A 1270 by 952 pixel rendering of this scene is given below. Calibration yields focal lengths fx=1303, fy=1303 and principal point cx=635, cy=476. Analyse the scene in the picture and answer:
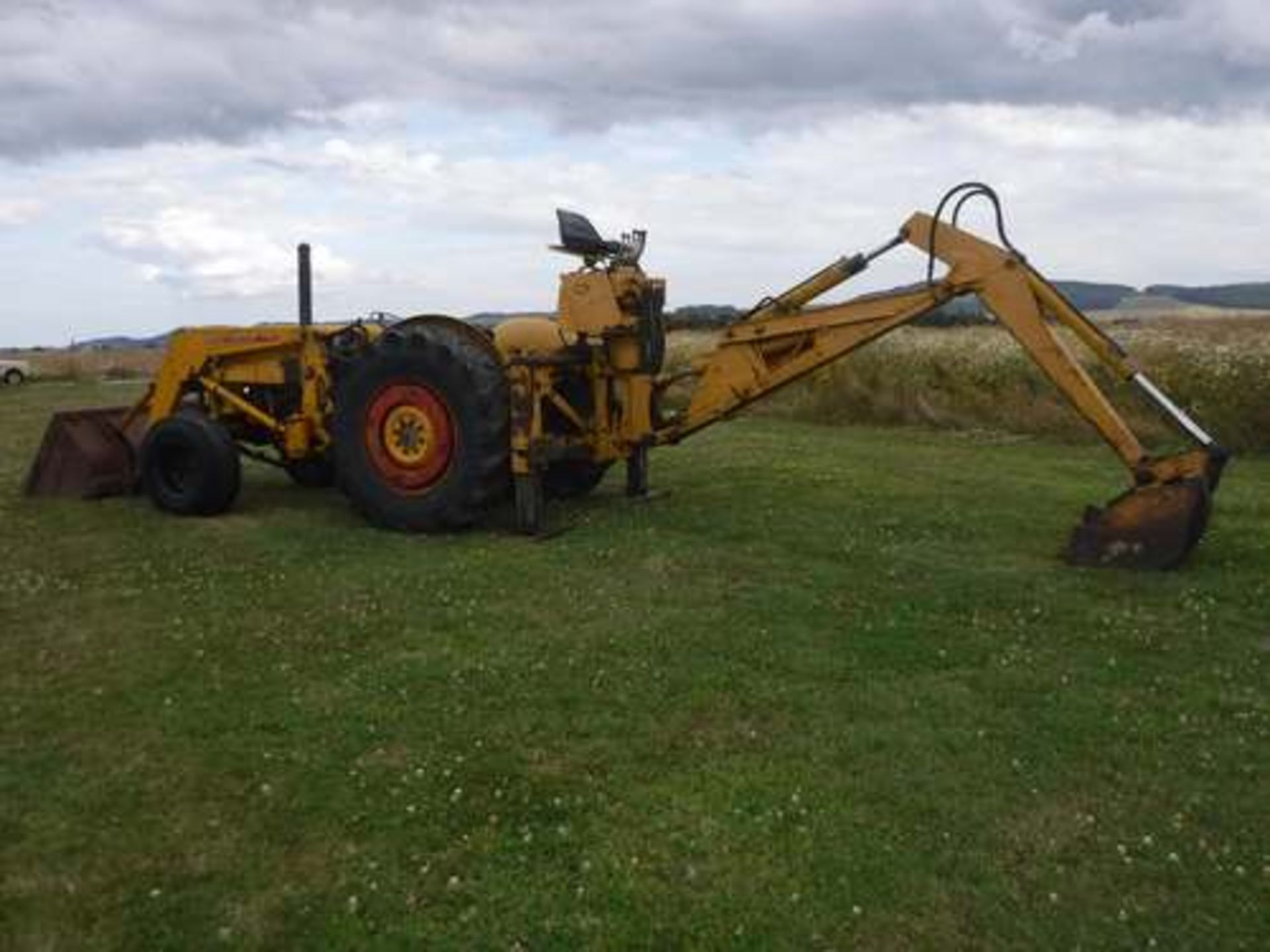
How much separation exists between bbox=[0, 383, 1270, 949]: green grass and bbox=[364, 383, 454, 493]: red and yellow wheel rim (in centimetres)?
60

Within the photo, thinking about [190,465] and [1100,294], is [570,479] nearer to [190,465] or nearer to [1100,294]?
Result: [190,465]

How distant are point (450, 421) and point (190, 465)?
9.89 ft

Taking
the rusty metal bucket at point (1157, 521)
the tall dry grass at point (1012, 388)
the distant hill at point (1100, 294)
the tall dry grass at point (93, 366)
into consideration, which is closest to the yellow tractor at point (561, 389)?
the rusty metal bucket at point (1157, 521)

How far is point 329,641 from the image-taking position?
8.02 metres

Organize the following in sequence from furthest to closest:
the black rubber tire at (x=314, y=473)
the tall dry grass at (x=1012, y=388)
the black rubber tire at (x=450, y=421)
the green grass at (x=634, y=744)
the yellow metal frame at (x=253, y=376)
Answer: the tall dry grass at (x=1012, y=388) < the black rubber tire at (x=314, y=473) < the yellow metal frame at (x=253, y=376) < the black rubber tire at (x=450, y=421) < the green grass at (x=634, y=744)

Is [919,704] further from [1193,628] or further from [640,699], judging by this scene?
[1193,628]

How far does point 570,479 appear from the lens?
13.1 metres

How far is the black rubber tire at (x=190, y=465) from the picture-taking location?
484 inches

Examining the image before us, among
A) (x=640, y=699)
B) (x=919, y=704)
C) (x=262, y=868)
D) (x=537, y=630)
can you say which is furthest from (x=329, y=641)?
(x=919, y=704)

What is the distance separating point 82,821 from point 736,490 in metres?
8.78

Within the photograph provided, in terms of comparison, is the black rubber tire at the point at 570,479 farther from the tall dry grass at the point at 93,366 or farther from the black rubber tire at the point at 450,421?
the tall dry grass at the point at 93,366

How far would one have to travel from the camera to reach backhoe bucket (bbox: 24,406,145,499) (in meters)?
13.5

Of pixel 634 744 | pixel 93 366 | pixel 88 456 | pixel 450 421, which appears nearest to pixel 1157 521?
pixel 634 744

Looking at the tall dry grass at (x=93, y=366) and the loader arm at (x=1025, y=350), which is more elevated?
the tall dry grass at (x=93, y=366)
